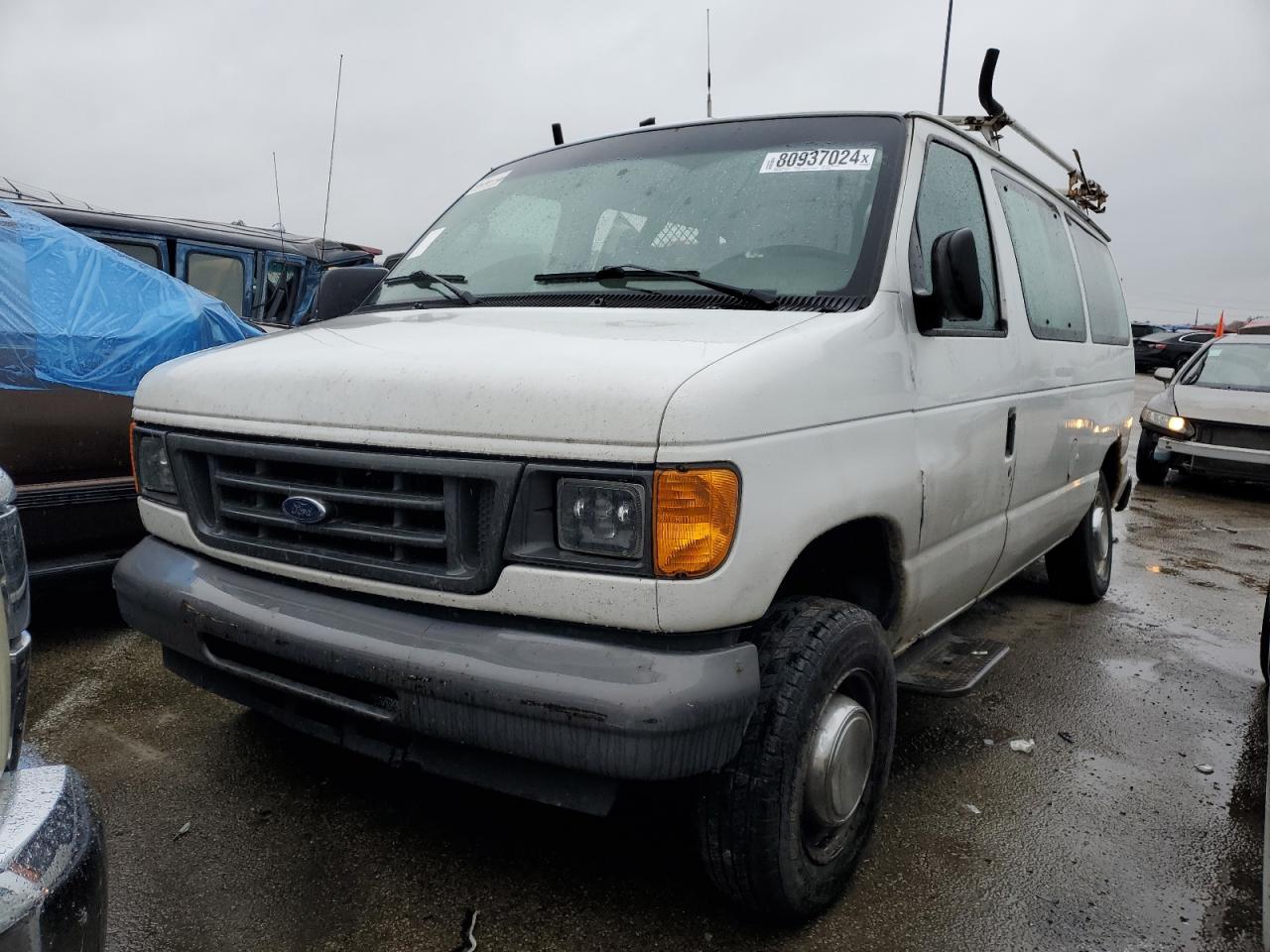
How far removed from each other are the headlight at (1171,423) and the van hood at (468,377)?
27.5 ft

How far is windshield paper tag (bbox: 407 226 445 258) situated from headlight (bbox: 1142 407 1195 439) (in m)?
8.26

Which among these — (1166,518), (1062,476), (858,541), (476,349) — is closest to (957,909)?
(858,541)

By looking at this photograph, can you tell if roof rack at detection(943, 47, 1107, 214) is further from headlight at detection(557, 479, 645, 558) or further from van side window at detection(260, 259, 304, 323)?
van side window at detection(260, 259, 304, 323)

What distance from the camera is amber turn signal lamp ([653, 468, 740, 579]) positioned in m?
1.79

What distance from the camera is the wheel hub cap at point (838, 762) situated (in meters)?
2.14

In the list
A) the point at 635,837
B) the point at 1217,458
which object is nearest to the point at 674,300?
the point at 635,837

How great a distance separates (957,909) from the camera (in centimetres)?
238

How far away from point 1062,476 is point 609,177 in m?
2.27

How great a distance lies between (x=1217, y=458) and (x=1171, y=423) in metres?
0.54

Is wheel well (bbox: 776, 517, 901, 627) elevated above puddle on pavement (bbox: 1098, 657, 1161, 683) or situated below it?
above

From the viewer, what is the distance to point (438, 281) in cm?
303

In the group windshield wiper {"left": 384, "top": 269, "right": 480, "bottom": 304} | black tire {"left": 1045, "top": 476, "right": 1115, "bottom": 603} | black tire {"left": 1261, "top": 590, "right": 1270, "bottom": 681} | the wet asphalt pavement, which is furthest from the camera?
black tire {"left": 1045, "top": 476, "right": 1115, "bottom": 603}

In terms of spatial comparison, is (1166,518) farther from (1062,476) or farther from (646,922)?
(646,922)

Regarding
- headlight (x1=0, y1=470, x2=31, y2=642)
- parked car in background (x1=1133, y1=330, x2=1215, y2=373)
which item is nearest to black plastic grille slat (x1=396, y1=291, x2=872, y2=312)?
headlight (x1=0, y1=470, x2=31, y2=642)
